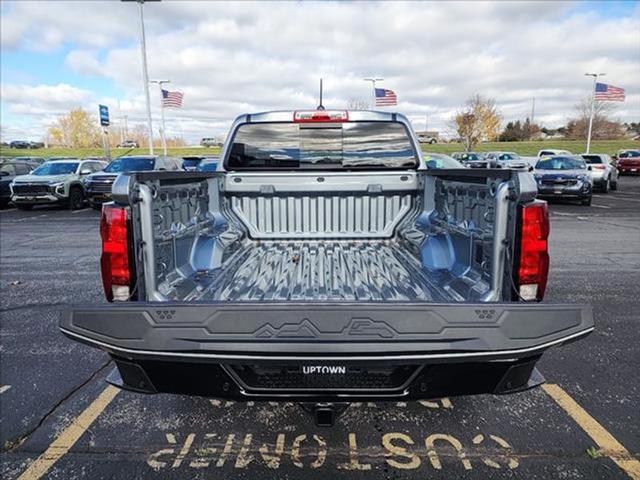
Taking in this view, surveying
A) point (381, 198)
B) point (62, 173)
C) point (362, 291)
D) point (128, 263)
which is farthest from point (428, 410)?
point (62, 173)

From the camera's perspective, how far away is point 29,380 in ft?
11.9

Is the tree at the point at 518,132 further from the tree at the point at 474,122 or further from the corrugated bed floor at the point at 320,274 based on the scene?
the corrugated bed floor at the point at 320,274

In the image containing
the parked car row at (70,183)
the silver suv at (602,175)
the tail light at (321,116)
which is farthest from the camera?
the silver suv at (602,175)

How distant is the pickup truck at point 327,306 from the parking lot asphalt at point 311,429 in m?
0.65

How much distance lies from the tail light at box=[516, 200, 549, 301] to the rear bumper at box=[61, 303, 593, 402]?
357 mm

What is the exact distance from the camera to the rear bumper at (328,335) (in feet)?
6.44

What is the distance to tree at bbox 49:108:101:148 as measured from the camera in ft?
302

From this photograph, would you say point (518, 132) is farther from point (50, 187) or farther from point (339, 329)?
point (339, 329)

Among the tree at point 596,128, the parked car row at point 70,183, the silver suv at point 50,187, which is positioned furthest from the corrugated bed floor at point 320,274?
the tree at point 596,128

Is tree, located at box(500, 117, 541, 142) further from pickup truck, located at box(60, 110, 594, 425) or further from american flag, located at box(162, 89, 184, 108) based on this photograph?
pickup truck, located at box(60, 110, 594, 425)

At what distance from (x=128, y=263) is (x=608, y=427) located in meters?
3.27

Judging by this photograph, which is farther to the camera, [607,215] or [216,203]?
[607,215]

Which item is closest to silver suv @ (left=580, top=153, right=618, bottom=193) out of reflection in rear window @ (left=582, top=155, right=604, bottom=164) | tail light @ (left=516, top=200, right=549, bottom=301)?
reflection in rear window @ (left=582, top=155, right=604, bottom=164)

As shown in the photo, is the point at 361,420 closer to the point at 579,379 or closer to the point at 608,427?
the point at 608,427
